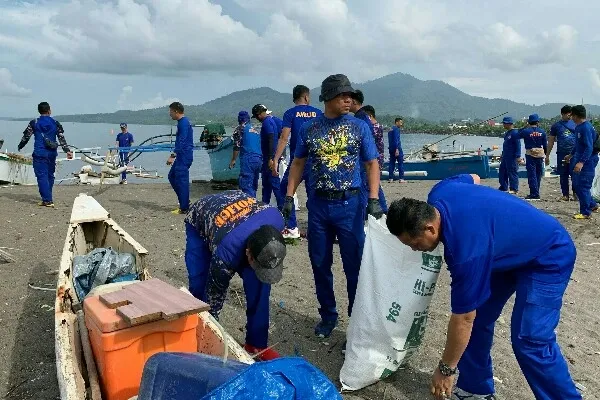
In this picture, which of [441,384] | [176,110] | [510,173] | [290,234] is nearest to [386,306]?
[441,384]

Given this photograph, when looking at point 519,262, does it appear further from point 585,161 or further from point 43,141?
point 43,141

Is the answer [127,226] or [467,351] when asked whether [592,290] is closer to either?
[467,351]

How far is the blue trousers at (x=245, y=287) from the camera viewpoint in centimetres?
335

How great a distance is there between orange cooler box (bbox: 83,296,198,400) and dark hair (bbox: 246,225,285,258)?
500 millimetres

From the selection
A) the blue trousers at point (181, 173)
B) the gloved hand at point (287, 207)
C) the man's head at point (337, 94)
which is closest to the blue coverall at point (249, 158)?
the blue trousers at point (181, 173)

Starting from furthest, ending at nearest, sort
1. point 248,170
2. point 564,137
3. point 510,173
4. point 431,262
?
point 510,173 → point 564,137 → point 248,170 → point 431,262

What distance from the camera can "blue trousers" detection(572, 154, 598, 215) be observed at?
331 inches

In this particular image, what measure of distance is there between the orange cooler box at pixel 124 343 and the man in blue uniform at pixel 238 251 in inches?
17.0

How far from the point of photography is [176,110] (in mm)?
8336

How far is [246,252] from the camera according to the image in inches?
119

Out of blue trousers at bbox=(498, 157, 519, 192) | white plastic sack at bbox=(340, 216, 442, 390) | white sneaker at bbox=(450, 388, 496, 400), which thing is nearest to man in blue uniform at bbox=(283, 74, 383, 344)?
white plastic sack at bbox=(340, 216, 442, 390)

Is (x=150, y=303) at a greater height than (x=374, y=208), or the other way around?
(x=374, y=208)

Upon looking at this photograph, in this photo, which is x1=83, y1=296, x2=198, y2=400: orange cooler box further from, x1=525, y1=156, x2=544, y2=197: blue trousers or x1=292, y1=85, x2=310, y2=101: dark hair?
x1=525, y1=156, x2=544, y2=197: blue trousers

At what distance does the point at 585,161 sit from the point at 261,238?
7549mm
